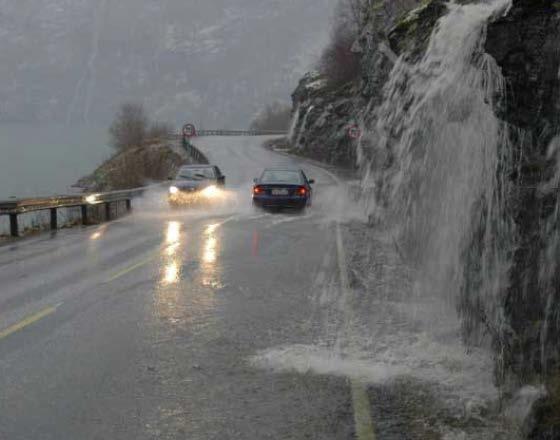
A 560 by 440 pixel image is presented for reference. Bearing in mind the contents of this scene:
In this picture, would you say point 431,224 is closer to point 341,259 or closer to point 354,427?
point 341,259

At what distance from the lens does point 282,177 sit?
25.3 m

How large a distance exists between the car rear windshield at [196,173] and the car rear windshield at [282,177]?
373 cm

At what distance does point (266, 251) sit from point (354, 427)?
963 centimetres

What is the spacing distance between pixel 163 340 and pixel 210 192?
20.7 m

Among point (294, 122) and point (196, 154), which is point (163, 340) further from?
point (294, 122)

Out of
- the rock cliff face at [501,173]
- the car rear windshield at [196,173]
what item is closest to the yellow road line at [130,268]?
the rock cliff face at [501,173]

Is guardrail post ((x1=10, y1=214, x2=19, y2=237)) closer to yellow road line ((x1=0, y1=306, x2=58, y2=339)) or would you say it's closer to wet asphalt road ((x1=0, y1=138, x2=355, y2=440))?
wet asphalt road ((x1=0, y1=138, x2=355, y2=440))

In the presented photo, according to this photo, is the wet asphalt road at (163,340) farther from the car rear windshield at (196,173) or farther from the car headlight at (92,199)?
the car rear windshield at (196,173)

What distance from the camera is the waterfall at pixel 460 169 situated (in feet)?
22.6

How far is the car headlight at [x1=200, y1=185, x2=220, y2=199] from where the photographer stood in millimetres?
27797

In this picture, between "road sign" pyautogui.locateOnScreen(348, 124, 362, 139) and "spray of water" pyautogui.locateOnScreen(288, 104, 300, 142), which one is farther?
"spray of water" pyautogui.locateOnScreen(288, 104, 300, 142)

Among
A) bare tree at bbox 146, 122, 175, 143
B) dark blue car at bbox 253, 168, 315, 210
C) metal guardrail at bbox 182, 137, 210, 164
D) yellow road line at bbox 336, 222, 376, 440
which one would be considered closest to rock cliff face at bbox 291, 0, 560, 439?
yellow road line at bbox 336, 222, 376, 440

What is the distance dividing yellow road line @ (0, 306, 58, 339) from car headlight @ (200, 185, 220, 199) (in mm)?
18678

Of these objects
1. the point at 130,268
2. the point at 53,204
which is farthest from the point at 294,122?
the point at 130,268
